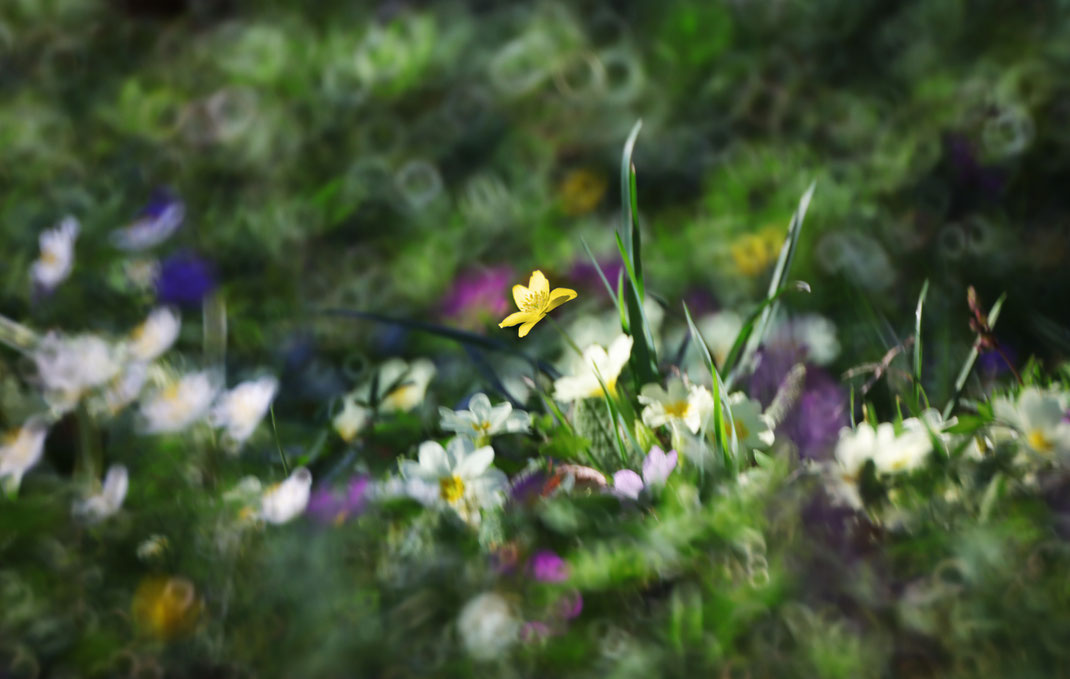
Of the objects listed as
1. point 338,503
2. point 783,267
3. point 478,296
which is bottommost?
point 478,296

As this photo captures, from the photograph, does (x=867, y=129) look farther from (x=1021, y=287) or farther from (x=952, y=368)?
(x=952, y=368)

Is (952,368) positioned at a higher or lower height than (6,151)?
higher

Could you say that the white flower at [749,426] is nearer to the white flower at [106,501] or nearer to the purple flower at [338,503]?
the purple flower at [338,503]

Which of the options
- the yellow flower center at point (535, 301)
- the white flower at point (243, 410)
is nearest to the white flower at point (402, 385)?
the white flower at point (243, 410)

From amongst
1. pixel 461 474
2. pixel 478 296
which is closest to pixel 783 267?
pixel 461 474

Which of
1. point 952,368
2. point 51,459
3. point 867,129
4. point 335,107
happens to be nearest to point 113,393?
point 51,459

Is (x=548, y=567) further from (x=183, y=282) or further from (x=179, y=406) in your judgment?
(x=183, y=282)

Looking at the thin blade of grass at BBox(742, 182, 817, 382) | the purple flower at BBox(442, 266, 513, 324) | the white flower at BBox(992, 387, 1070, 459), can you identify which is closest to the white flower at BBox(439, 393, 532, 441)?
the thin blade of grass at BBox(742, 182, 817, 382)

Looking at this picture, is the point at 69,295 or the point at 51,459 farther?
the point at 69,295
